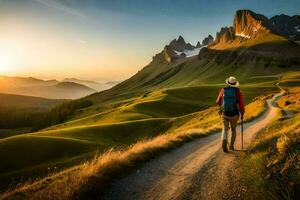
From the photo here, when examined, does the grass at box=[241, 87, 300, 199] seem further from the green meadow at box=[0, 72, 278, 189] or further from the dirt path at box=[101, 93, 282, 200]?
the green meadow at box=[0, 72, 278, 189]

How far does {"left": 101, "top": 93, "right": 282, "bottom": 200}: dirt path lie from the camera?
9875 millimetres

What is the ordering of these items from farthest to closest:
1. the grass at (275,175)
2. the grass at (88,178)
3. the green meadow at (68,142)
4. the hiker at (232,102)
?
the green meadow at (68,142) < the hiker at (232,102) < the grass at (88,178) < the grass at (275,175)

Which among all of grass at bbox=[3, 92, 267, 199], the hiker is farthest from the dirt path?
the hiker

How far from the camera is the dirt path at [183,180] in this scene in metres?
9.88

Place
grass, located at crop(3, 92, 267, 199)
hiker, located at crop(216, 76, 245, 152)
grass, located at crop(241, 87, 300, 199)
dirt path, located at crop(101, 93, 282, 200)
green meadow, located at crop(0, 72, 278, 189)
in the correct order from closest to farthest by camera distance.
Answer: grass, located at crop(241, 87, 300, 199) → grass, located at crop(3, 92, 267, 199) → dirt path, located at crop(101, 93, 282, 200) → hiker, located at crop(216, 76, 245, 152) → green meadow, located at crop(0, 72, 278, 189)

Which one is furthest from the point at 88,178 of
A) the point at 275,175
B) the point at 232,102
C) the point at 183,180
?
the point at 232,102

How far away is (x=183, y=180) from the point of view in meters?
11.4

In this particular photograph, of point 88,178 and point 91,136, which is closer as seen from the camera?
point 88,178

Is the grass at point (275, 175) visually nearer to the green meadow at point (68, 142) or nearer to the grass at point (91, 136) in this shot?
the grass at point (91, 136)

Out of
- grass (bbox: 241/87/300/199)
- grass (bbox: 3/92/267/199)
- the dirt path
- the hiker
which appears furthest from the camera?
the hiker

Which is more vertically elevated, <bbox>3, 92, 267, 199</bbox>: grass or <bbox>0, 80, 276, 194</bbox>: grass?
<bbox>3, 92, 267, 199</bbox>: grass

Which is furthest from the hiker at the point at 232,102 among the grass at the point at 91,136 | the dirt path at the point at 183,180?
the grass at the point at 91,136

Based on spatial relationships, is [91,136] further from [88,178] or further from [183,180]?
[88,178]

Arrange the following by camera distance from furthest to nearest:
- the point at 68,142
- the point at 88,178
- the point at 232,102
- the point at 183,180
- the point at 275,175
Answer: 1. the point at 68,142
2. the point at 232,102
3. the point at 183,180
4. the point at 88,178
5. the point at 275,175
